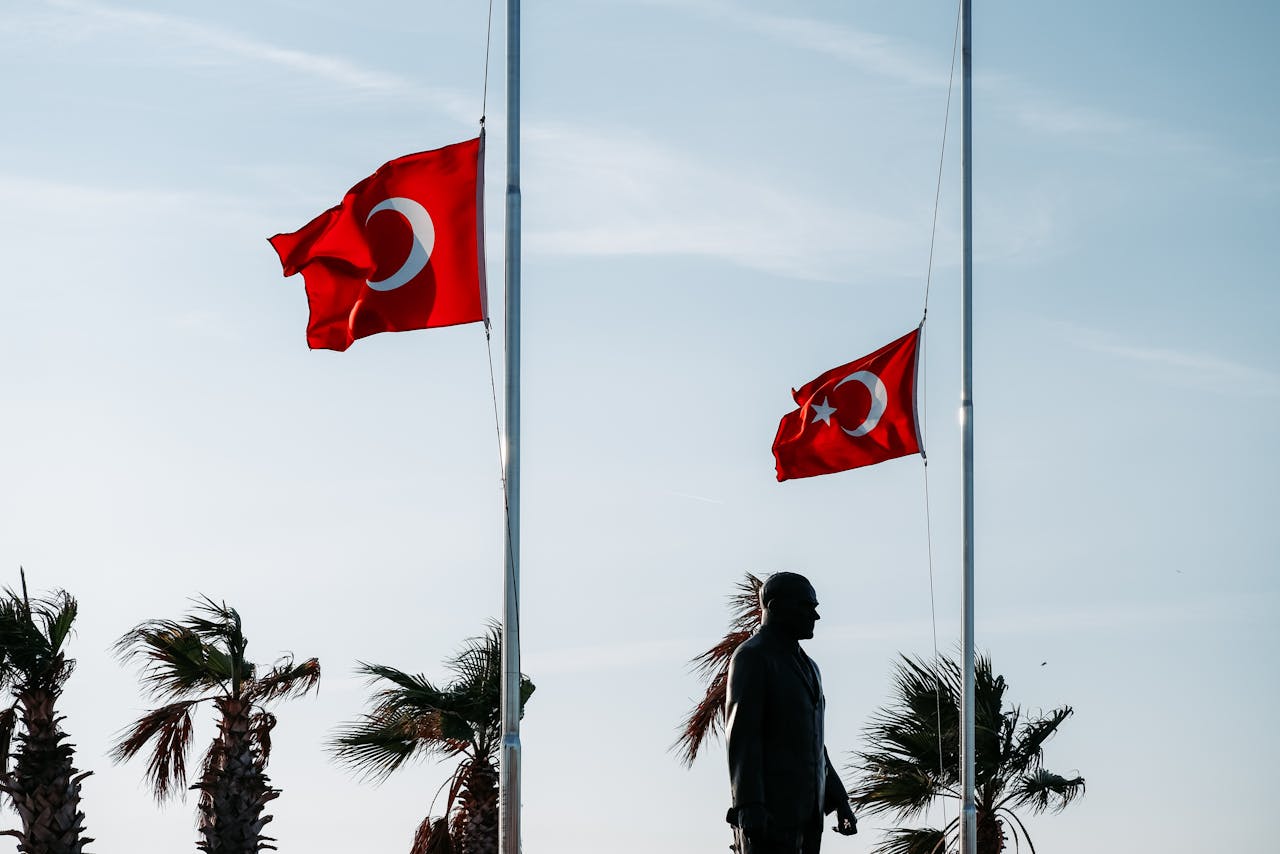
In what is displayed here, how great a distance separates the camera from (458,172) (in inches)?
587

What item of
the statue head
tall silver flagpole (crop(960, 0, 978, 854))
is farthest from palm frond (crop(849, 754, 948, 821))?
the statue head

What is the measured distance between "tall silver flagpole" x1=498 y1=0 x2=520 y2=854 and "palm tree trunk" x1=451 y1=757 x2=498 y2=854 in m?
6.43

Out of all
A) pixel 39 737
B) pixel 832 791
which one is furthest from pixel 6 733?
pixel 832 791

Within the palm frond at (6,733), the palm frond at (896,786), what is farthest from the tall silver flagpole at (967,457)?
the palm frond at (6,733)

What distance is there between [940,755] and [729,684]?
34.6 ft

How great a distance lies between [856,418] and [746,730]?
413 inches

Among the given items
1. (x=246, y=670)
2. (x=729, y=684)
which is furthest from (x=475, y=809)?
(x=729, y=684)

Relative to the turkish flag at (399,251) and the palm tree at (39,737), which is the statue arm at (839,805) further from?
the palm tree at (39,737)

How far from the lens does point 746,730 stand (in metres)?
10.6

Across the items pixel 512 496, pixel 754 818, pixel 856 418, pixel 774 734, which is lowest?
pixel 754 818

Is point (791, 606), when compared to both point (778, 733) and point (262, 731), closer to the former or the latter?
point (778, 733)

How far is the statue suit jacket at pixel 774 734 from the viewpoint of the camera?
34.8 ft

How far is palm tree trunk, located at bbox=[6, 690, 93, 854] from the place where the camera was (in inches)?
882

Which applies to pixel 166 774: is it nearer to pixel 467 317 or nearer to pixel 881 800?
pixel 881 800
